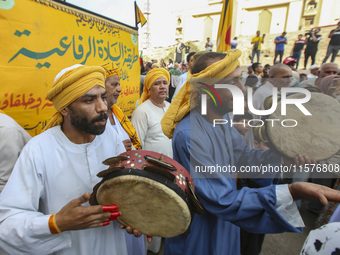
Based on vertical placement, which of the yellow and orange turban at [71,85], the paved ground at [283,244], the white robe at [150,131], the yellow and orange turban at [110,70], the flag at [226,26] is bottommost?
the paved ground at [283,244]

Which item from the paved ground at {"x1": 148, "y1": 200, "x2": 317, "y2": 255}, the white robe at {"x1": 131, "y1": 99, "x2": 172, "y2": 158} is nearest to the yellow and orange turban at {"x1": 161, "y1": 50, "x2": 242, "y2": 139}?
the white robe at {"x1": 131, "y1": 99, "x2": 172, "y2": 158}

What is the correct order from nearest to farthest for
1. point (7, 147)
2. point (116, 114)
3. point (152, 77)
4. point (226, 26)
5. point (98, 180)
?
point (98, 180) < point (7, 147) < point (116, 114) < point (152, 77) < point (226, 26)

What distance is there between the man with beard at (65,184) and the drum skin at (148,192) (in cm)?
Result: 10

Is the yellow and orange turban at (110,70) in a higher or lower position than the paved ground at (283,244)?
higher

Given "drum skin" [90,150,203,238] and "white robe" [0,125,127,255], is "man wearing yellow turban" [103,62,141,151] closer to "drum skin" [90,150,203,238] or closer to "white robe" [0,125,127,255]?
"white robe" [0,125,127,255]

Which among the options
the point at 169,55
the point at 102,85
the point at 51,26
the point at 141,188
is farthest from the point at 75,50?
the point at 169,55

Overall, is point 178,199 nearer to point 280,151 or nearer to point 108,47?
point 280,151

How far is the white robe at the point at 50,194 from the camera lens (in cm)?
109

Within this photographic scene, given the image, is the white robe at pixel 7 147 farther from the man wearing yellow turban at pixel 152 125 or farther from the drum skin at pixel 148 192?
the man wearing yellow turban at pixel 152 125

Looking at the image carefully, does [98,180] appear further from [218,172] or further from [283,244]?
[283,244]

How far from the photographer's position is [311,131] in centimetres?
150

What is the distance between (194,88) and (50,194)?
125cm

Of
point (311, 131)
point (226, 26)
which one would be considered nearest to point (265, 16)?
point (226, 26)

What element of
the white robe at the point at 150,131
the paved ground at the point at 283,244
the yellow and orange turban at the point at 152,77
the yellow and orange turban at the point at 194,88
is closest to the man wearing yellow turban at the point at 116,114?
the white robe at the point at 150,131
